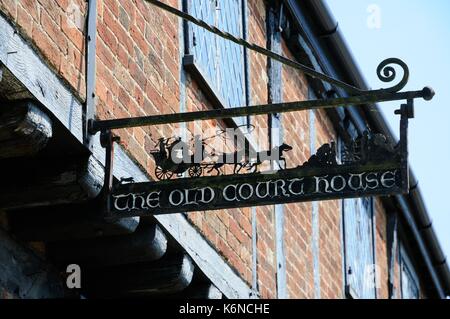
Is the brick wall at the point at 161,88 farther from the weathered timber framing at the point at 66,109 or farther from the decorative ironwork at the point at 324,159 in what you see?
the decorative ironwork at the point at 324,159

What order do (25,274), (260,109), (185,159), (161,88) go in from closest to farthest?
(260,109) < (185,159) < (25,274) < (161,88)

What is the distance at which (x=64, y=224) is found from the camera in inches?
267

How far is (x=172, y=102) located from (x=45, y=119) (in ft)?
5.59

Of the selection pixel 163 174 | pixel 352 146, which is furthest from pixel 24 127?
pixel 352 146

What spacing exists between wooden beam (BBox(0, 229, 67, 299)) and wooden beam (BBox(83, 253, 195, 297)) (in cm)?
21

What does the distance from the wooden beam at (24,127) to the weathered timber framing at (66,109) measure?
6 centimetres

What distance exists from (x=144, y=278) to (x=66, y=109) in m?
1.39

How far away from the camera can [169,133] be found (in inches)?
300

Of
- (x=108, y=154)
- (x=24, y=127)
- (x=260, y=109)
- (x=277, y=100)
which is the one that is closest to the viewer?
(x=24, y=127)

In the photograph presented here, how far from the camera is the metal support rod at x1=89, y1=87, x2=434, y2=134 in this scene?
6.29 m

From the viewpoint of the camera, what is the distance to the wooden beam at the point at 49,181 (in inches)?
254

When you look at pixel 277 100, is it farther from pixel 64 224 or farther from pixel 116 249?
pixel 64 224

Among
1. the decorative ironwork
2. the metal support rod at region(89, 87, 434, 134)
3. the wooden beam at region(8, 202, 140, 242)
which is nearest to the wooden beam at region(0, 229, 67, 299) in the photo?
the wooden beam at region(8, 202, 140, 242)

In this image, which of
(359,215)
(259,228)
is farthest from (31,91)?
(359,215)
